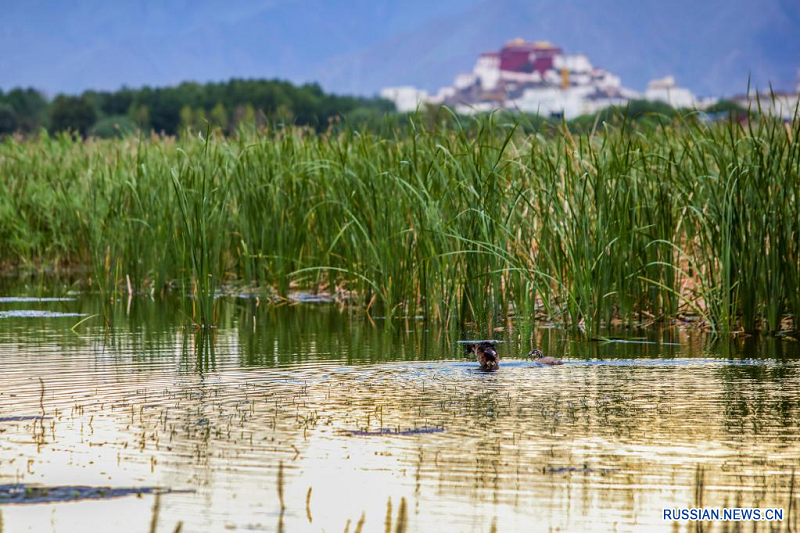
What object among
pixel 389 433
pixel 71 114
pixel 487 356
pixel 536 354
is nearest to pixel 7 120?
pixel 71 114

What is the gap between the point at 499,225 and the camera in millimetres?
7523

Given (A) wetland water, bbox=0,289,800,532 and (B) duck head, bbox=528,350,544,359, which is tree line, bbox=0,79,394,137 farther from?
(B) duck head, bbox=528,350,544,359

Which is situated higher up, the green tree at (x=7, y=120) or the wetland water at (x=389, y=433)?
the green tree at (x=7, y=120)

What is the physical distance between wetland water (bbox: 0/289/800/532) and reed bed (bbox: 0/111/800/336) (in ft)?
1.91

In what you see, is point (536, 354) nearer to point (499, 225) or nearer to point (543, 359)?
point (543, 359)

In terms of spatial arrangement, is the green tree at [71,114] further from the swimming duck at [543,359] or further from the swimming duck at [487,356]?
the swimming duck at [487,356]

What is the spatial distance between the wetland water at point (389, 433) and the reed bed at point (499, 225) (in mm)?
582

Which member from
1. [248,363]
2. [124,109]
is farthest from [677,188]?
[124,109]

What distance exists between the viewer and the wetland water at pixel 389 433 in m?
3.60

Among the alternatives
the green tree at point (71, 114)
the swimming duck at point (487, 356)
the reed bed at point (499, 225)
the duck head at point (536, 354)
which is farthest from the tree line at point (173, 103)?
the swimming duck at point (487, 356)

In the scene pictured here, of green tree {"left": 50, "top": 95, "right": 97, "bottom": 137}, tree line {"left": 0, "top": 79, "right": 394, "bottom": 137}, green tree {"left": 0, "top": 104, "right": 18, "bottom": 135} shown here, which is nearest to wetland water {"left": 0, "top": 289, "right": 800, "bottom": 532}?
tree line {"left": 0, "top": 79, "right": 394, "bottom": 137}

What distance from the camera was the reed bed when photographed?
7.63 metres

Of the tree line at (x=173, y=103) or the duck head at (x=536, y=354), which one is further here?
the tree line at (x=173, y=103)

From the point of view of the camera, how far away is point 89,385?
574 centimetres
